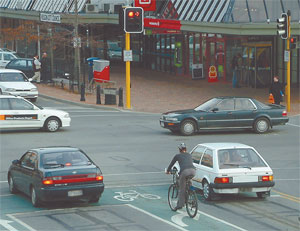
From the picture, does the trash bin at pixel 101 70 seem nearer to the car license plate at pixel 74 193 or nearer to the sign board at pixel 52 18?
the sign board at pixel 52 18

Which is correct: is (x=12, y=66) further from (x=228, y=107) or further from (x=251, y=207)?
(x=251, y=207)

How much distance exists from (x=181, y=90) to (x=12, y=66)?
11.1 m

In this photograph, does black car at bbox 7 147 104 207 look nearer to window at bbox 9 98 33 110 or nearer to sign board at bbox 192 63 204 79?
window at bbox 9 98 33 110

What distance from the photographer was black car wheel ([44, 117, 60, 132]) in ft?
89.8

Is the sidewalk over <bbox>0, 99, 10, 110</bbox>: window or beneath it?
beneath

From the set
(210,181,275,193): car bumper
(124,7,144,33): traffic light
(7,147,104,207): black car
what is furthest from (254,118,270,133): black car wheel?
(7,147,104,207): black car

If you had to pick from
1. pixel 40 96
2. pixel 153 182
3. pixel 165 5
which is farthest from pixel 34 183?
pixel 165 5

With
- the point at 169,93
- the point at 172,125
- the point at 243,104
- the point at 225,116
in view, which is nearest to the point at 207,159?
the point at 172,125

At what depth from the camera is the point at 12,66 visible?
46000mm

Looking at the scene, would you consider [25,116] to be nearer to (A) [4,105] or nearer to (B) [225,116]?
(A) [4,105]

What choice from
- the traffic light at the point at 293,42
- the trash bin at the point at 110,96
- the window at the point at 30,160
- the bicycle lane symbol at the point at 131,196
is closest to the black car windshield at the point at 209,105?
the traffic light at the point at 293,42

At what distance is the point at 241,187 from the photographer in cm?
1617

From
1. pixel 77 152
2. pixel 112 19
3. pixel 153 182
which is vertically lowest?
pixel 153 182

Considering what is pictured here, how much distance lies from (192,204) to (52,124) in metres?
13.6
